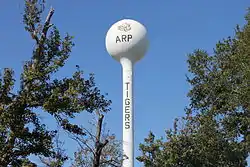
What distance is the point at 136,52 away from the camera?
33.8m

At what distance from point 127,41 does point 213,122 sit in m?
8.83

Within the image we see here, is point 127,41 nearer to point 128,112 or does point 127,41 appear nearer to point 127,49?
point 127,49

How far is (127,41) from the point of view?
110ft

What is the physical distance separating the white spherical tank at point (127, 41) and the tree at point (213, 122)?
4.43 metres

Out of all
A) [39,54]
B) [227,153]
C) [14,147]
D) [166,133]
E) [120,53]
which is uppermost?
[120,53]

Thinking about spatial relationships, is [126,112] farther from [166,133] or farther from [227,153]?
[227,153]

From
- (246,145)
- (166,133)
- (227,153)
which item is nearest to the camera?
(246,145)

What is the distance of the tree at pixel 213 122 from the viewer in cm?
2728

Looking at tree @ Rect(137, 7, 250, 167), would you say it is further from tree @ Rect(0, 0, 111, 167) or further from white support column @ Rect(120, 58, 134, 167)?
tree @ Rect(0, 0, 111, 167)

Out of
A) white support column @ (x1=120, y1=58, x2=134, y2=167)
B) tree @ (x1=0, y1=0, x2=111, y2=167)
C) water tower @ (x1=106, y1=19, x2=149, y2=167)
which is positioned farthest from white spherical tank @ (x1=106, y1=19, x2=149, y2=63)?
tree @ (x1=0, y1=0, x2=111, y2=167)

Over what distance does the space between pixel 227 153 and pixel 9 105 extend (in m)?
15.5

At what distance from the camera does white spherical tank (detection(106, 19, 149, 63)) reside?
33.6 m

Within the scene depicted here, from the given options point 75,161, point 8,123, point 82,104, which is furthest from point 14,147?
point 75,161

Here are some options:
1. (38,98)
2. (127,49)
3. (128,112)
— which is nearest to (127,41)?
(127,49)
